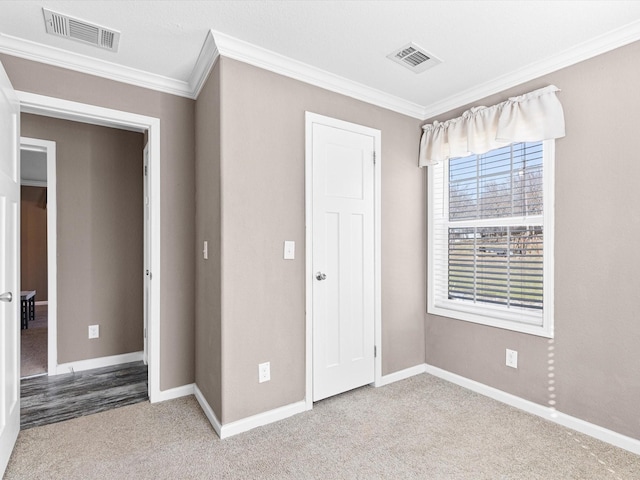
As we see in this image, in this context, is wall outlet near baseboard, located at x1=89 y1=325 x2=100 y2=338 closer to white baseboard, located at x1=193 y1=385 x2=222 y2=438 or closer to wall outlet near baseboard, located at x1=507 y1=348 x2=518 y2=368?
white baseboard, located at x1=193 y1=385 x2=222 y2=438

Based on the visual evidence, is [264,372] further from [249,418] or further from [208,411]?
[208,411]

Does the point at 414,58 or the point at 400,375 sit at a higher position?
the point at 414,58

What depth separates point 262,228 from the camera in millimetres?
2375

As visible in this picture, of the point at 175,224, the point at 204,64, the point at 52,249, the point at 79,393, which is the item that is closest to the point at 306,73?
the point at 204,64

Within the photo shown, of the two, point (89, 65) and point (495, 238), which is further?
point (495, 238)

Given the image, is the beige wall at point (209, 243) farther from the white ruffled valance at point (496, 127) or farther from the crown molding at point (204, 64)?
the white ruffled valance at point (496, 127)

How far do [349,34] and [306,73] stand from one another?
0.49m

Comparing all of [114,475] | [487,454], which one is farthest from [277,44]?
[487,454]

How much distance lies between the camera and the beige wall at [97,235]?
327cm

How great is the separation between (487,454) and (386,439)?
22.1 inches

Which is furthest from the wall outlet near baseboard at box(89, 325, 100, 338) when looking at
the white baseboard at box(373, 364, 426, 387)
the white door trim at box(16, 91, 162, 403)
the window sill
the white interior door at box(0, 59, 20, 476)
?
the window sill

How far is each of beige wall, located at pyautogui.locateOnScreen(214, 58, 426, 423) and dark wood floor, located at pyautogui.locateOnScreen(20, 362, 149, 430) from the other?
1.06m

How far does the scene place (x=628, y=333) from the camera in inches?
82.9

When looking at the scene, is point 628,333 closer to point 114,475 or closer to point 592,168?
point 592,168
